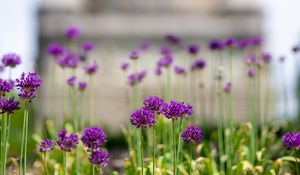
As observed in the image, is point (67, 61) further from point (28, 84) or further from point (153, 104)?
point (153, 104)

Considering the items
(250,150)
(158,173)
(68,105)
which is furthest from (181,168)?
(68,105)

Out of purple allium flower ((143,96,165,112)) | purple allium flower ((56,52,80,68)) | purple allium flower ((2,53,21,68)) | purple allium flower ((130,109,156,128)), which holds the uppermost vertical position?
purple allium flower ((56,52,80,68))

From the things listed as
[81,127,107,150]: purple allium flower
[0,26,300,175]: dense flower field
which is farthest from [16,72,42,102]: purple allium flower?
[81,127,107,150]: purple allium flower

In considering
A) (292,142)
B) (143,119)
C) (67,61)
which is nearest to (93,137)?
(143,119)

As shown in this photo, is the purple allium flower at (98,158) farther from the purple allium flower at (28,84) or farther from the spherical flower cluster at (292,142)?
the spherical flower cluster at (292,142)

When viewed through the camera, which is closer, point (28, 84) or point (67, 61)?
point (28, 84)

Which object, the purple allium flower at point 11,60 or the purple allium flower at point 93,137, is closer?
the purple allium flower at point 93,137

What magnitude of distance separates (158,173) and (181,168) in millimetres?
279

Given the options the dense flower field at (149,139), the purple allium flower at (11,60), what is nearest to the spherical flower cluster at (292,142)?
the dense flower field at (149,139)

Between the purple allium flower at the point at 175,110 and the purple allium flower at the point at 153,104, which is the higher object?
the purple allium flower at the point at 153,104

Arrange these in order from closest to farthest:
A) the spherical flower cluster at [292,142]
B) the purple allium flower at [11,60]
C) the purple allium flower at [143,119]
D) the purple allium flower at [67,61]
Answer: the purple allium flower at [143,119], the spherical flower cluster at [292,142], the purple allium flower at [11,60], the purple allium flower at [67,61]

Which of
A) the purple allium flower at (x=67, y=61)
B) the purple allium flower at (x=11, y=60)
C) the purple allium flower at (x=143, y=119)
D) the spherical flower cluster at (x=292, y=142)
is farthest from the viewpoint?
the purple allium flower at (x=67, y=61)

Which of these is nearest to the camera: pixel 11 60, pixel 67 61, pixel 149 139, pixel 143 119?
pixel 143 119

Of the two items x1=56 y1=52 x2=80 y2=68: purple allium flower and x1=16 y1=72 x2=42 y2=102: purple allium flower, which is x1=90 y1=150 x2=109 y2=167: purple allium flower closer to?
x1=16 y1=72 x2=42 y2=102: purple allium flower
